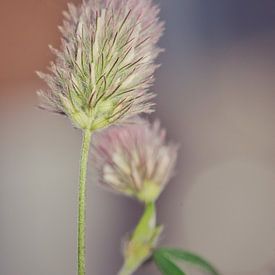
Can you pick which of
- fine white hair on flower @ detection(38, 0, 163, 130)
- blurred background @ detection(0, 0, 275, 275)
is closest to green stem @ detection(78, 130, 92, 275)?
fine white hair on flower @ detection(38, 0, 163, 130)

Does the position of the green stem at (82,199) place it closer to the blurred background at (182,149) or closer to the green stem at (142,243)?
the green stem at (142,243)

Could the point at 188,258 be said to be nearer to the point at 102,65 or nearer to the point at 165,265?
the point at 165,265

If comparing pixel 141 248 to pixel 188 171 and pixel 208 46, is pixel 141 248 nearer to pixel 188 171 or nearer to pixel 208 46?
pixel 188 171

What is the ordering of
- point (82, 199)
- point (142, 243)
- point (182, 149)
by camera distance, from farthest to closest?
point (182, 149)
point (142, 243)
point (82, 199)

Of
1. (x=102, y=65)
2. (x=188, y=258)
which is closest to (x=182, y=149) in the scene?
(x=188, y=258)

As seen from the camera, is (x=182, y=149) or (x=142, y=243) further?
(x=182, y=149)

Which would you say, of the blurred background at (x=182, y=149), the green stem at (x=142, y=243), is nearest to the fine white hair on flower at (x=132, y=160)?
the green stem at (x=142, y=243)

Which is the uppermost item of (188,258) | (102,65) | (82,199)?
(102,65)
